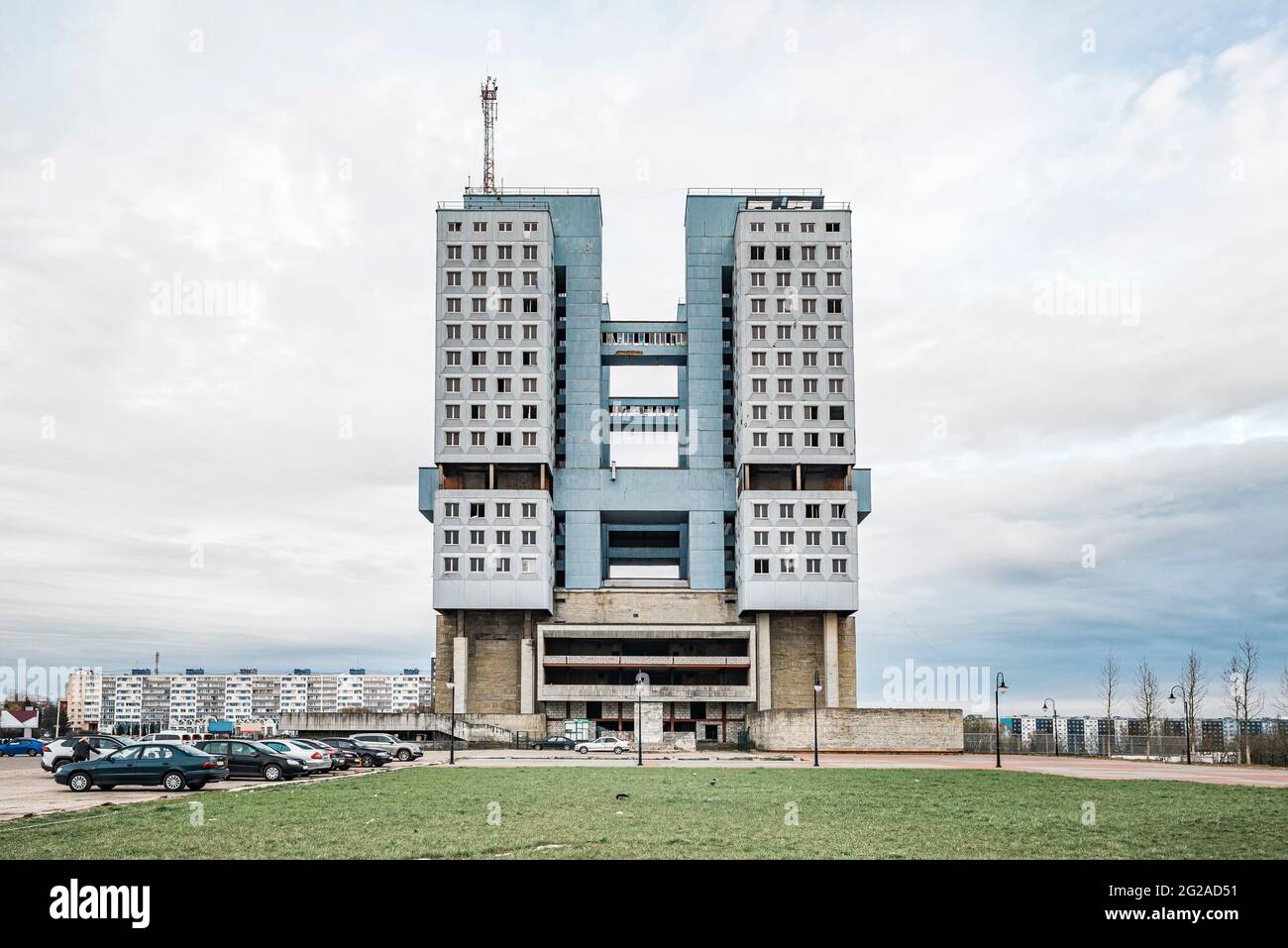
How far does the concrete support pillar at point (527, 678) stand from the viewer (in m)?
104

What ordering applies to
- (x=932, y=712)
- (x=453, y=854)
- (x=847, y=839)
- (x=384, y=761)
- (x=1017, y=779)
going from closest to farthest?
(x=453, y=854) < (x=847, y=839) < (x=1017, y=779) < (x=384, y=761) < (x=932, y=712)

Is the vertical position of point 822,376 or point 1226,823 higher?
point 822,376

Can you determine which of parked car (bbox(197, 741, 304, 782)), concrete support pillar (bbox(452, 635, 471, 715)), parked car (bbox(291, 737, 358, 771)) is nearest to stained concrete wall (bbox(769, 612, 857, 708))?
concrete support pillar (bbox(452, 635, 471, 715))

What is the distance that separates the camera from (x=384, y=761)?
56375 mm

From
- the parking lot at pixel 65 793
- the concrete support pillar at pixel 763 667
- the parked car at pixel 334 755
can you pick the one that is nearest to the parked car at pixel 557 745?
the concrete support pillar at pixel 763 667

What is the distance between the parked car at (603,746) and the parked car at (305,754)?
31.8 meters

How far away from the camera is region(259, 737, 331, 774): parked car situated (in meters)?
43.2

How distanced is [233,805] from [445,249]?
87228 millimetres

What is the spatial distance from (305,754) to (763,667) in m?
64.7

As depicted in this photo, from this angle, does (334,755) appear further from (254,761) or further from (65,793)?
(65,793)

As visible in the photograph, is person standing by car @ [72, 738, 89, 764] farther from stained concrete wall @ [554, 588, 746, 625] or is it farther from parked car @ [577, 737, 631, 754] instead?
stained concrete wall @ [554, 588, 746, 625]
